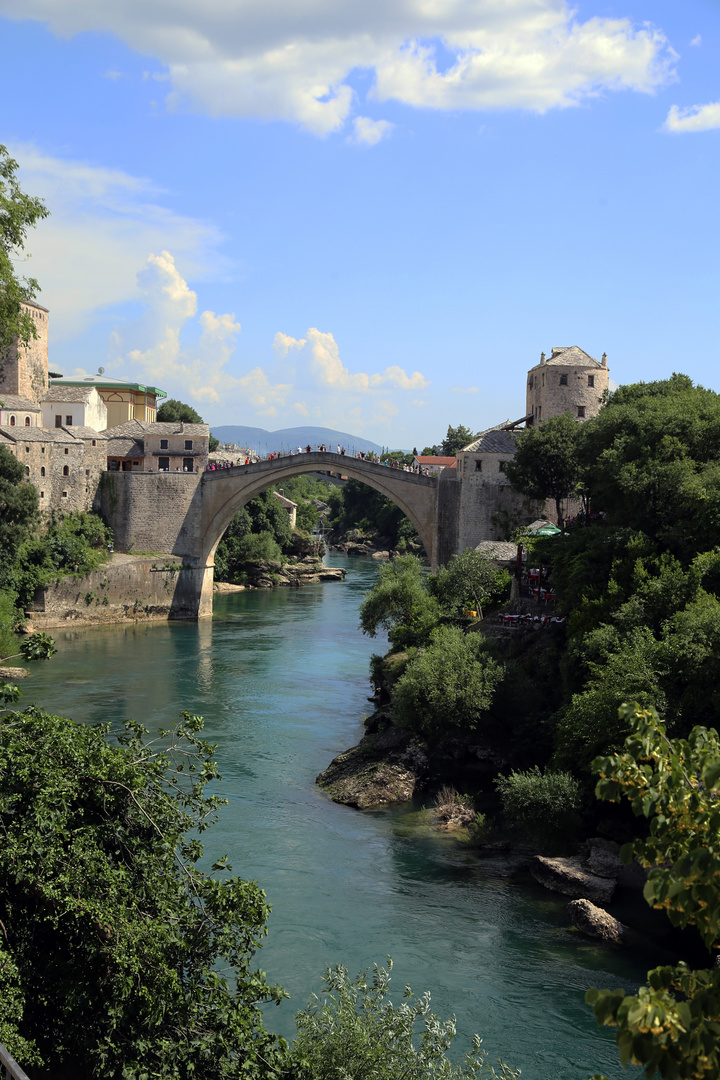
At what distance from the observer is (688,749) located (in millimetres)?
4809

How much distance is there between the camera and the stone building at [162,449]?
45438 millimetres

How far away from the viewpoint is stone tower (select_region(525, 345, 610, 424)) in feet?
128

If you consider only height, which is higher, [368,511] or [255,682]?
[368,511]

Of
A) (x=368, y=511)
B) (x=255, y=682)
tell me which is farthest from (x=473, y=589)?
(x=368, y=511)

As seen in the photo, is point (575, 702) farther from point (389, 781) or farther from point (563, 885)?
point (389, 781)

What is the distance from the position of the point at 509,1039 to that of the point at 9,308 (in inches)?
450

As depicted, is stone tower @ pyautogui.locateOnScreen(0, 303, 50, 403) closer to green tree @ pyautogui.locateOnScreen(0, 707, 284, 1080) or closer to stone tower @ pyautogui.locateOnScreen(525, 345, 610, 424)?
stone tower @ pyautogui.locateOnScreen(525, 345, 610, 424)

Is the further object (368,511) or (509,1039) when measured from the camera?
(368,511)

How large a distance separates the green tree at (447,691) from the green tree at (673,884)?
52.9 ft

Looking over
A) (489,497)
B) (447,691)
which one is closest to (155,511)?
(489,497)

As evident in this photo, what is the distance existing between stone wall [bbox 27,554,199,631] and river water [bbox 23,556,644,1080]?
769cm

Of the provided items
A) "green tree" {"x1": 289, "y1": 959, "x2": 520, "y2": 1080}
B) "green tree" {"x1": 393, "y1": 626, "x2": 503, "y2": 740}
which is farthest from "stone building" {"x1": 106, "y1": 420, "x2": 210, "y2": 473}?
"green tree" {"x1": 289, "y1": 959, "x2": 520, "y2": 1080}

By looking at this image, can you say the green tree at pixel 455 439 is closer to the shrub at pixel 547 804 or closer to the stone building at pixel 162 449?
the stone building at pixel 162 449

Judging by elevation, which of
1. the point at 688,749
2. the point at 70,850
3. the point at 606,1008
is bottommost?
the point at 70,850
